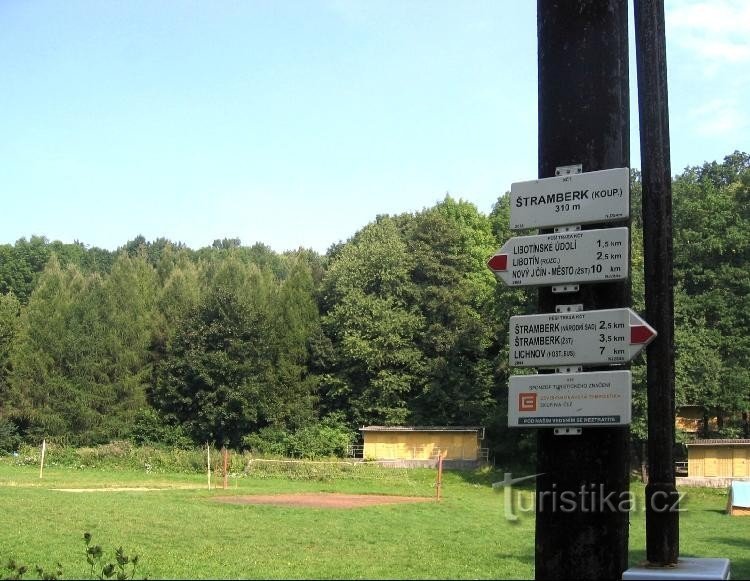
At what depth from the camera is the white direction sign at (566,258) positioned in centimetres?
400

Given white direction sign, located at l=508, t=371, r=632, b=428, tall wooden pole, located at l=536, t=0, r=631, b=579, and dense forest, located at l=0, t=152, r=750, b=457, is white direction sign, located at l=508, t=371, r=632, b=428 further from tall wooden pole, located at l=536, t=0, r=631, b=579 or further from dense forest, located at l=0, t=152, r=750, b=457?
dense forest, located at l=0, t=152, r=750, b=457

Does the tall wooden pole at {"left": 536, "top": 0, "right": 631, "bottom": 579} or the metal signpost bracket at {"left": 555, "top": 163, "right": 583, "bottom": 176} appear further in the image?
the metal signpost bracket at {"left": 555, "top": 163, "right": 583, "bottom": 176}

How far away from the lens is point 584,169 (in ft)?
13.7

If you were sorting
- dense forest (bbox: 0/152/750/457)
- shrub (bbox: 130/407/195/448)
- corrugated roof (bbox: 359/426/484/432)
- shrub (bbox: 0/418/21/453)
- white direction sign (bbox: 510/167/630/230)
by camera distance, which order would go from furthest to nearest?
1. shrub (bbox: 0/418/21/453)
2. shrub (bbox: 130/407/195/448)
3. dense forest (bbox: 0/152/750/457)
4. corrugated roof (bbox: 359/426/484/432)
5. white direction sign (bbox: 510/167/630/230)

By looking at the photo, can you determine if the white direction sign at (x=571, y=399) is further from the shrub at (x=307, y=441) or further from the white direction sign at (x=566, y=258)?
the shrub at (x=307, y=441)

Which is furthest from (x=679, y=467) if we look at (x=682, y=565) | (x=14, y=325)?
(x=14, y=325)

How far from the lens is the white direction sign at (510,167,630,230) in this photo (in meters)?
4.05

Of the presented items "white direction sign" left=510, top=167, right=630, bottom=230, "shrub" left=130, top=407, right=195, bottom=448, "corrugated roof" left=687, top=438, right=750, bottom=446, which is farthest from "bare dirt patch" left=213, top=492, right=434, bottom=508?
"shrub" left=130, top=407, right=195, bottom=448

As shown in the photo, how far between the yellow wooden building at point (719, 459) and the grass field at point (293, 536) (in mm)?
7128

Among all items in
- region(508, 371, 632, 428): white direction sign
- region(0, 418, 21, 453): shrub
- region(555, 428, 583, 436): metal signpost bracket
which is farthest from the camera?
region(0, 418, 21, 453): shrub

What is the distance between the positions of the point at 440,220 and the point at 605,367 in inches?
1834

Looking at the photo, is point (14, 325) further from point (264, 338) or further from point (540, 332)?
point (540, 332)

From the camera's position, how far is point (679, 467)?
33.7m

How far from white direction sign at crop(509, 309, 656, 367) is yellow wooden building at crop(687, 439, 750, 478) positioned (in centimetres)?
3191
